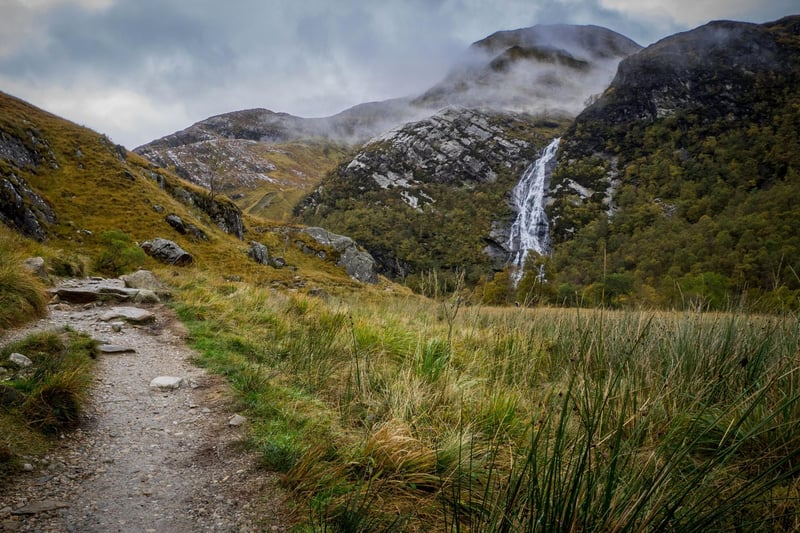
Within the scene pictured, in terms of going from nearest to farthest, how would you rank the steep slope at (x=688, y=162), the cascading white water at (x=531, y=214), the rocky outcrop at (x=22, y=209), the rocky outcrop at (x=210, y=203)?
the rocky outcrop at (x=22, y=209) → the rocky outcrop at (x=210, y=203) → the steep slope at (x=688, y=162) → the cascading white water at (x=531, y=214)

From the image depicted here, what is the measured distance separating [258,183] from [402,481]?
180746 millimetres

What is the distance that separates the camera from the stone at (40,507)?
188 cm

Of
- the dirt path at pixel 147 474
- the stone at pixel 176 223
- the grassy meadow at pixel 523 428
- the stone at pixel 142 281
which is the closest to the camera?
the grassy meadow at pixel 523 428

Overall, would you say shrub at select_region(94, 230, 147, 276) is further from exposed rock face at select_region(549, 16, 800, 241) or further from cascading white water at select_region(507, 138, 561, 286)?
exposed rock face at select_region(549, 16, 800, 241)

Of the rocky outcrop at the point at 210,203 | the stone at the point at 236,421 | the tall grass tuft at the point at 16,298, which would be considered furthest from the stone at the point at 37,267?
the rocky outcrop at the point at 210,203

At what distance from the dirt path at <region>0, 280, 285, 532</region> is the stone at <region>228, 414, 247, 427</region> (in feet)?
0.12

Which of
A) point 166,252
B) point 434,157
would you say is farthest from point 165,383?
point 434,157

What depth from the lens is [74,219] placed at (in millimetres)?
24266

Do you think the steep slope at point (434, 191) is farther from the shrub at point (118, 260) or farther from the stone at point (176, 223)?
the shrub at point (118, 260)

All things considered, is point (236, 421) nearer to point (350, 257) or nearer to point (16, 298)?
point (16, 298)

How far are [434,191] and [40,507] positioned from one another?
413 feet

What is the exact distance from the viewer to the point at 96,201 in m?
27.4

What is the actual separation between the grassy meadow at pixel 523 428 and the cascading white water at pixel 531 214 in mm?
58568

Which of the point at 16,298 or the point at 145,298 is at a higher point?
the point at 16,298
